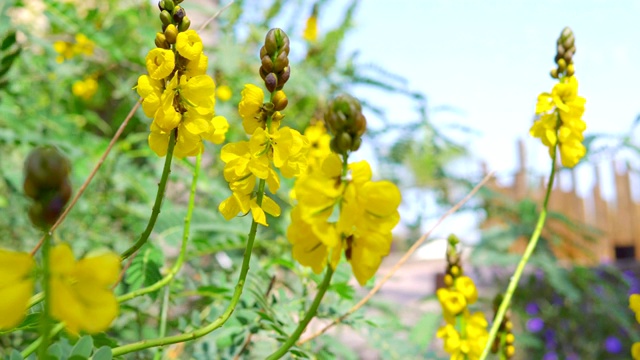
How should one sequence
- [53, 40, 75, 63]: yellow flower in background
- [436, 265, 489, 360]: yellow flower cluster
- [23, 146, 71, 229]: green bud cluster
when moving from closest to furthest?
[23, 146, 71, 229]: green bud cluster, [436, 265, 489, 360]: yellow flower cluster, [53, 40, 75, 63]: yellow flower in background

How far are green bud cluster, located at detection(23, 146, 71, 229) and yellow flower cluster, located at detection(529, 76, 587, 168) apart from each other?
0.56m

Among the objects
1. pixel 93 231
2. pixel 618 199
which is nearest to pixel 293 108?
pixel 93 231

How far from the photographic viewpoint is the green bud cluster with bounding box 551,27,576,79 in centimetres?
67

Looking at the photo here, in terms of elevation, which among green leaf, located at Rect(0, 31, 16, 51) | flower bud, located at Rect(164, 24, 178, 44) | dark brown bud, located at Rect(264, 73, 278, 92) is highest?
green leaf, located at Rect(0, 31, 16, 51)

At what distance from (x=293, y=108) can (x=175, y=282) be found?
1.38 m

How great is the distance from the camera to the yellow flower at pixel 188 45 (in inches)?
17.8

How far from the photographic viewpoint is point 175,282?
864 millimetres

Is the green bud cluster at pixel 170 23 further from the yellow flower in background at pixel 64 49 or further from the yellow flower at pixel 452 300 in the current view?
the yellow flower in background at pixel 64 49

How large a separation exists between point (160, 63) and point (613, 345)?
3513mm

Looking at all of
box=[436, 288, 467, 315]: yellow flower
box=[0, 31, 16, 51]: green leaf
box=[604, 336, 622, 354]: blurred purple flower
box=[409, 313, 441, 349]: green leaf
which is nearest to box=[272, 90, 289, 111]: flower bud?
box=[436, 288, 467, 315]: yellow flower

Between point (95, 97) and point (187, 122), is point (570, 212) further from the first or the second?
point (187, 122)

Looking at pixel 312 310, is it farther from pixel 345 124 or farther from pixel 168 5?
pixel 168 5

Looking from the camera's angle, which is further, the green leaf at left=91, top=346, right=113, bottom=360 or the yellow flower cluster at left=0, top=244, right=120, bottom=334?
the green leaf at left=91, top=346, right=113, bottom=360

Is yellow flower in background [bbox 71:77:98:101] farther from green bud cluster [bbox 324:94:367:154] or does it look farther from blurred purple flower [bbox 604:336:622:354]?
blurred purple flower [bbox 604:336:622:354]
